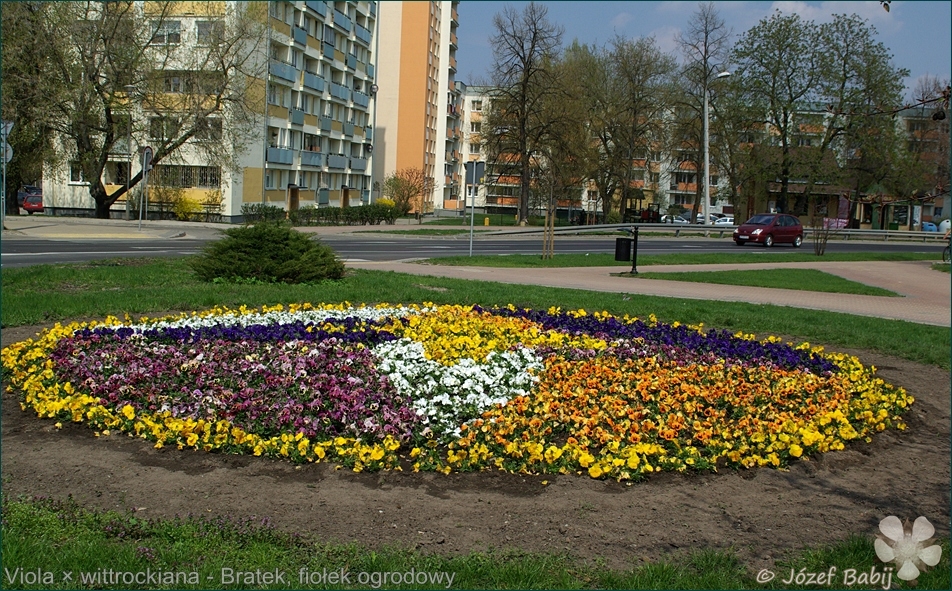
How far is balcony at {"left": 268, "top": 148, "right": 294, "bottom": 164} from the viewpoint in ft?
186

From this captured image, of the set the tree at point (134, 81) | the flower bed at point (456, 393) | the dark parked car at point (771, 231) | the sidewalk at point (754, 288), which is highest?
the tree at point (134, 81)

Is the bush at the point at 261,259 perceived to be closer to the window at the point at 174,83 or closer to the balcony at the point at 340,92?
the window at the point at 174,83

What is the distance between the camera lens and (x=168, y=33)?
151ft

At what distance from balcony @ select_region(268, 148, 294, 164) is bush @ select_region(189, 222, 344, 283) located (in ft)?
140

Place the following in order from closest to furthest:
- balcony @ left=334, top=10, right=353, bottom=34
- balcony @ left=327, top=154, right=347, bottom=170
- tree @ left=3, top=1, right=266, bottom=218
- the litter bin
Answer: the litter bin → tree @ left=3, top=1, right=266, bottom=218 → balcony @ left=334, top=10, right=353, bottom=34 → balcony @ left=327, top=154, right=347, bottom=170

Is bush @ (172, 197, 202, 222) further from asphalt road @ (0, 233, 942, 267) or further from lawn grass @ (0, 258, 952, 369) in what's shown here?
lawn grass @ (0, 258, 952, 369)

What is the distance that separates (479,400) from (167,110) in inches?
1621

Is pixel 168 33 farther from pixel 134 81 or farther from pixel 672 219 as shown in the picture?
pixel 672 219

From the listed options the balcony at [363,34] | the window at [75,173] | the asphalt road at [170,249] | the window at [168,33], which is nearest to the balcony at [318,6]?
the balcony at [363,34]

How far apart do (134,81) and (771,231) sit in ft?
101

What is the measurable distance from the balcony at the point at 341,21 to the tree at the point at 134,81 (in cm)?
1994

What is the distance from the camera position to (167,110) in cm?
4403

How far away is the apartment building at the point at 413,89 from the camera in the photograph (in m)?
79.0

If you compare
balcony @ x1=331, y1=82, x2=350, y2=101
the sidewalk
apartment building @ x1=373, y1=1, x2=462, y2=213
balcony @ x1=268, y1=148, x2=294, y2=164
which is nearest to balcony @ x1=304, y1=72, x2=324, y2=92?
balcony @ x1=331, y1=82, x2=350, y2=101
